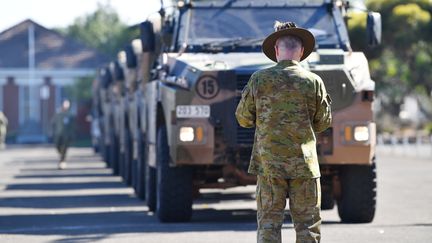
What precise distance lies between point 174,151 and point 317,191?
5523 mm

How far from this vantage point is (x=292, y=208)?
9773 mm

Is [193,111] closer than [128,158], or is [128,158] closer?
[193,111]

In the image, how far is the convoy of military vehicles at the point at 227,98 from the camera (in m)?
15.1

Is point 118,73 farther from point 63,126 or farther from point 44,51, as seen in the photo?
point 44,51

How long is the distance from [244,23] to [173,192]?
2648 millimetres

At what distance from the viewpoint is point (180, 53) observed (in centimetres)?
1631

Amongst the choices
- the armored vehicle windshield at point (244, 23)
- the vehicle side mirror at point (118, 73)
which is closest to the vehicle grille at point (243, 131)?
the armored vehicle windshield at point (244, 23)

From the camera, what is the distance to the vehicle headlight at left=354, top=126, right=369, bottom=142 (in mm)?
15102

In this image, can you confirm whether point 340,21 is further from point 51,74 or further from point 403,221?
point 51,74

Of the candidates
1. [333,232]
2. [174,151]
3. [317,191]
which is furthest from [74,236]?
[317,191]

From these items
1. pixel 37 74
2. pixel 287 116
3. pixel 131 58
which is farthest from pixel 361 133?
pixel 37 74

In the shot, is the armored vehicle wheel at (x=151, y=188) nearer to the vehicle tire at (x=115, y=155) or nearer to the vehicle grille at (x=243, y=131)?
the vehicle grille at (x=243, y=131)

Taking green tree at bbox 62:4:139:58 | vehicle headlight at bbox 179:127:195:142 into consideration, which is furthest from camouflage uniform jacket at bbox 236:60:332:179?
green tree at bbox 62:4:139:58

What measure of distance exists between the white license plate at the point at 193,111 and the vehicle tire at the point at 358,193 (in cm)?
171
